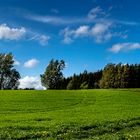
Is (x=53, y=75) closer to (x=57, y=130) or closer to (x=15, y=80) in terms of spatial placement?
(x=15, y=80)

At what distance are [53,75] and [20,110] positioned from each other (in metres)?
141

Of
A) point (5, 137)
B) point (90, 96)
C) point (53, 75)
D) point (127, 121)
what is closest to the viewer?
point (5, 137)

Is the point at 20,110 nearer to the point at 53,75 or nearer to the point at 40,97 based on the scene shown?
the point at 40,97

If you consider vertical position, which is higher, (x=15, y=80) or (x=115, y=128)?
(x=15, y=80)

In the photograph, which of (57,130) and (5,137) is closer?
(5,137)

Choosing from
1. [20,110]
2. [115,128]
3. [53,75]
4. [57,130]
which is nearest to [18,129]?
[57,130]

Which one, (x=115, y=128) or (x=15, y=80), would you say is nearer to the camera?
(x=115, y=128)

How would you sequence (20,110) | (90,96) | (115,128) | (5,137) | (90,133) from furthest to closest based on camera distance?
(90,96), (20,110), (115,128), (90,133), (5,137)

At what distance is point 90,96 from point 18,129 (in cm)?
4951

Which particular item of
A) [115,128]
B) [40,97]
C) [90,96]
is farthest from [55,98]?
[115,128]

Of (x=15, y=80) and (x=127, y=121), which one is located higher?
(x=15, y=80)

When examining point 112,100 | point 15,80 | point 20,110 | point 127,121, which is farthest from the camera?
point 15,80

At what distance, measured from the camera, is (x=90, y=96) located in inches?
3334

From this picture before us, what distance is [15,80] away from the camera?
186 meters
